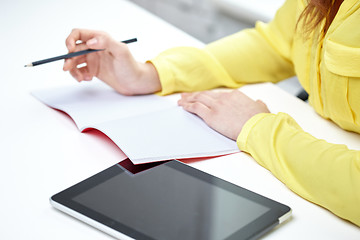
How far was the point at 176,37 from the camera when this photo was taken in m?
1.24

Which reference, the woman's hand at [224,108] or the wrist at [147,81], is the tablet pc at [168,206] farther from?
the wrist at [147,81]

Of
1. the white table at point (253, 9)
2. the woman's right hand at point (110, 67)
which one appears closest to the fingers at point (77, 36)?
the woman's right hand at point (110, 67)

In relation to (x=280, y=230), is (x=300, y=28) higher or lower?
higher

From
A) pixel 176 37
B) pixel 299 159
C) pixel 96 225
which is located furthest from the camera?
pixel 176 37

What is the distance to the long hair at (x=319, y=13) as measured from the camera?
88 cm

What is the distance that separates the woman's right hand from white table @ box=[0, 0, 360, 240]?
0.05m

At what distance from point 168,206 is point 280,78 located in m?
0.59

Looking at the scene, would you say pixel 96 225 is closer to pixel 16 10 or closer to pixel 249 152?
pixel 249 152

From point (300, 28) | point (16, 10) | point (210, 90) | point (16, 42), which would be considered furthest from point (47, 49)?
point (300, 28)

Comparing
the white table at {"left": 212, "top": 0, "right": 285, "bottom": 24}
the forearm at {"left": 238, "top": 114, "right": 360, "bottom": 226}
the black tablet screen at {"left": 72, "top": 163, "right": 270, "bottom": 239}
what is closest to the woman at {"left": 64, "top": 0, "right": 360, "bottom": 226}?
the forearm at {"left": 238, "top": 114, "right": 360, "bottom": 226}

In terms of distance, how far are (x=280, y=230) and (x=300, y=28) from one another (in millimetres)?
481

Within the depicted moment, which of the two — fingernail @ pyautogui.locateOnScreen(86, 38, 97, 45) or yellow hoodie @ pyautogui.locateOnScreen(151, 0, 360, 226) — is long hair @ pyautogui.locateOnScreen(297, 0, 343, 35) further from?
fingernail @ pyautogui.locateOnScreen(86, 38, 97, 45)

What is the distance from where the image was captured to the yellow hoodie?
71 cm

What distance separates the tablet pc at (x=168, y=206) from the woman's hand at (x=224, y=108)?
149 millimetres
